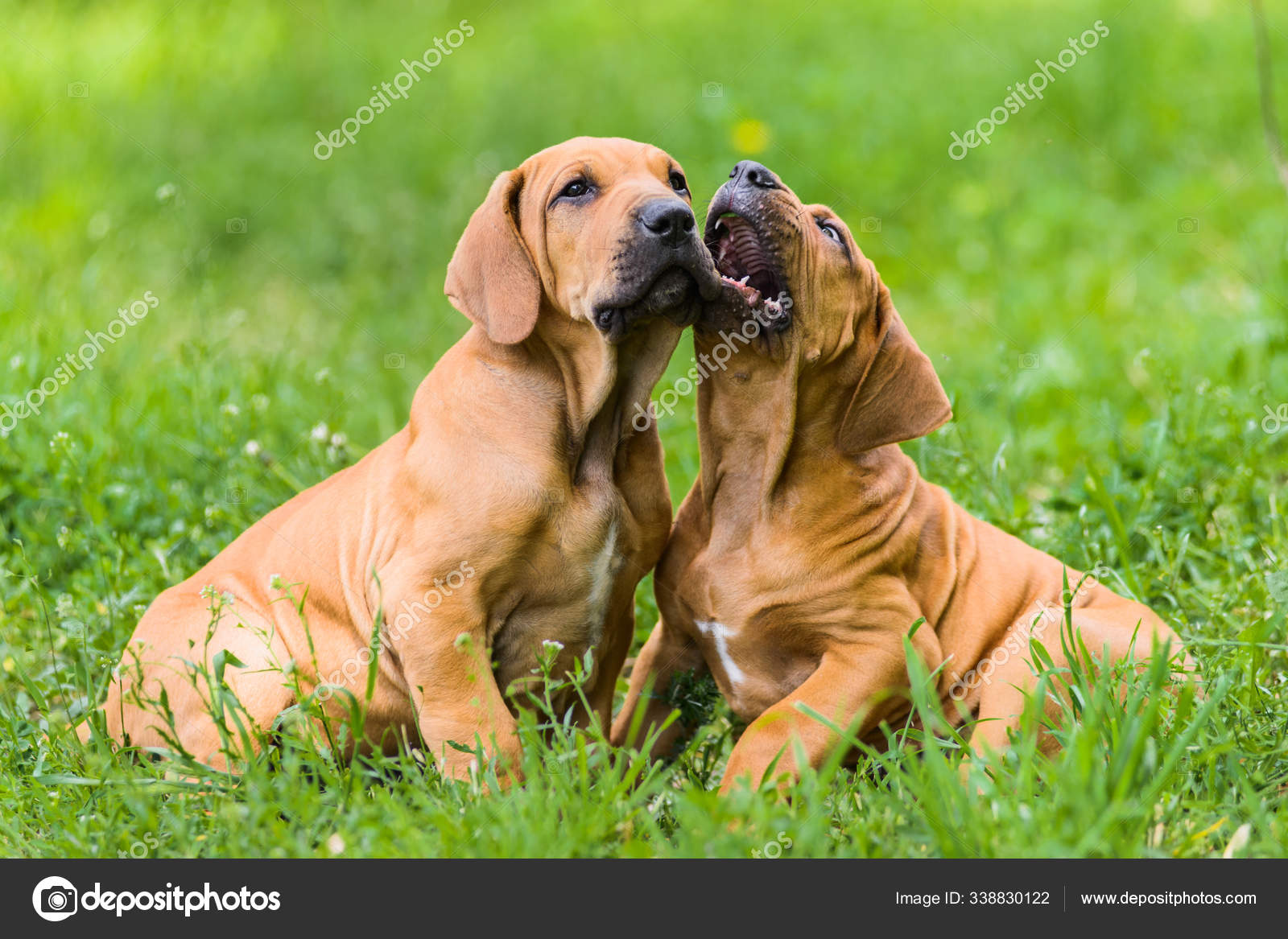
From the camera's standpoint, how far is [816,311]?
4.49 metres

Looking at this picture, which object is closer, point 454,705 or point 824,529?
point 454,705

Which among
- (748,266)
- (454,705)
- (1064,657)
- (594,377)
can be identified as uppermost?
(748,266)

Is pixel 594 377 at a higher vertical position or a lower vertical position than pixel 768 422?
higher

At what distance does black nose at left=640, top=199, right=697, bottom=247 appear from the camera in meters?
4.11

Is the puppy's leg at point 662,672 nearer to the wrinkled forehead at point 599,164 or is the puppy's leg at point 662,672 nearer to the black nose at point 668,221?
the black nose at point 668,221

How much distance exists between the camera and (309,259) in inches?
411

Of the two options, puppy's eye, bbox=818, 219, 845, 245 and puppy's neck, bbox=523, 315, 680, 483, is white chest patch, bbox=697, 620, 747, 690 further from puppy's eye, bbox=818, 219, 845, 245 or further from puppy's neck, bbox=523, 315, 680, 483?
puppy's eye, bbox=818, 219, 845, 245

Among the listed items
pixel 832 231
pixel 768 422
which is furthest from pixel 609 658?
pixel 832 231

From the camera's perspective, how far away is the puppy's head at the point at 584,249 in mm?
4137

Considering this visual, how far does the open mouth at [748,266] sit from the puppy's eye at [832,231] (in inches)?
10.4

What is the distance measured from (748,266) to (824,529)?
37.8 inches

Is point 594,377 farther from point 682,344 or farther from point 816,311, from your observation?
point 682,344

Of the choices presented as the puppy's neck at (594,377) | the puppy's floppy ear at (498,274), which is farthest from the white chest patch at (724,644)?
the puppy's floppy ear at (498,274)
